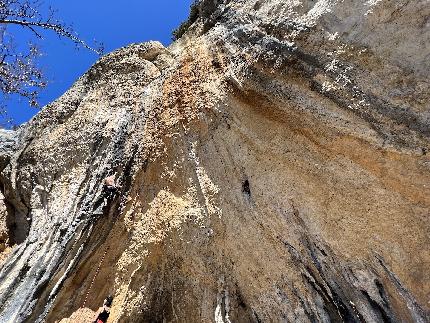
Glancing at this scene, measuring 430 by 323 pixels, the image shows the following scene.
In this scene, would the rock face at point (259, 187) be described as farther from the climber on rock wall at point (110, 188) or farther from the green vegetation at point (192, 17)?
the green vegetation at point (192, 17)

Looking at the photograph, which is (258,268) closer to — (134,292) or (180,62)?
(134,292)

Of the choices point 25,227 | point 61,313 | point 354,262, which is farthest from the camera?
point 25,227

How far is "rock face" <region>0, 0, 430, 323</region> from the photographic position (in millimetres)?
5809

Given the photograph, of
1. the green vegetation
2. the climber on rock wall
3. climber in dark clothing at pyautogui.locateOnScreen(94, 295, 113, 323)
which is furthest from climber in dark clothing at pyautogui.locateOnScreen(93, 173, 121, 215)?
the green vegetation

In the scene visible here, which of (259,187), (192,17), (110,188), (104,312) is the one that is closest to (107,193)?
(110,188)

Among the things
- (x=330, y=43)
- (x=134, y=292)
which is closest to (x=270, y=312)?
(x=134, y=292)

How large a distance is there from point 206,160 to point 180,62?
78.0 inches

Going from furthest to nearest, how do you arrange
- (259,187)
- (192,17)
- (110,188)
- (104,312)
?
1. (192,17)
2. (110,188)
3. (104,312)
4. (259,187)

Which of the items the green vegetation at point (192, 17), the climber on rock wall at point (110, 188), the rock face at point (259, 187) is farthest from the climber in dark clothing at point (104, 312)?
the green vegetation at point (192, 17)

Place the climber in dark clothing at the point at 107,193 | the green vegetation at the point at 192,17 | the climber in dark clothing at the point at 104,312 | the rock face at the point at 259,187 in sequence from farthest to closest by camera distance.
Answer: the green vegetation at the point at 192,17 < the climber in dark clothing at the point at 107,193 < the climber in dark clothing at the point at 104,312 < the rock face at the point at 259,187

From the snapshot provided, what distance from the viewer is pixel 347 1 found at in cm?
620

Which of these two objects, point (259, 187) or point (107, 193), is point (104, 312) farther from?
point (259, 187)

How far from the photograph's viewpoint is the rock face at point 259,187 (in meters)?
5.81

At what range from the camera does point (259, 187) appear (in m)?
6.59
